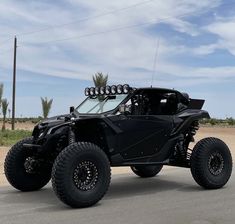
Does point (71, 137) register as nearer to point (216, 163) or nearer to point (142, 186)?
point (142, 186)

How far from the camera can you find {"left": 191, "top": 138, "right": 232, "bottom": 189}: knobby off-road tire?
32.0ft

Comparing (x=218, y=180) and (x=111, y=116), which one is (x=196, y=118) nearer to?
(x=218, y=180)

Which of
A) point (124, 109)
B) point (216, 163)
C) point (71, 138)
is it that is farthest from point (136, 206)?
point (216, 163)

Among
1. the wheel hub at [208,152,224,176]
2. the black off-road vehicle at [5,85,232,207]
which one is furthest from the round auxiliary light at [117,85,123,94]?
the wheel hub at [208,152,224,176]

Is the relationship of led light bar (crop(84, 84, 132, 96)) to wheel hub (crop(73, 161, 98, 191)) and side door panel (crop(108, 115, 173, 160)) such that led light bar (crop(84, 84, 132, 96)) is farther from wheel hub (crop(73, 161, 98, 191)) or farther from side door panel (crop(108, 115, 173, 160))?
wheel hub (crop(73, 161, 98, 191))

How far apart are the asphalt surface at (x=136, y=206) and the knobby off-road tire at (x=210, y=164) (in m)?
0.19

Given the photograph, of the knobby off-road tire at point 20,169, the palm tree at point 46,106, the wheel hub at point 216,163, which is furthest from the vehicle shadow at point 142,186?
the palm tree at point 46,106

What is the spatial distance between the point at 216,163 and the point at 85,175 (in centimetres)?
306

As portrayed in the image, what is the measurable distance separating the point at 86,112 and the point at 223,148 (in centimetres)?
280

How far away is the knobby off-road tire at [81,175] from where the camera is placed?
7930 millimetres

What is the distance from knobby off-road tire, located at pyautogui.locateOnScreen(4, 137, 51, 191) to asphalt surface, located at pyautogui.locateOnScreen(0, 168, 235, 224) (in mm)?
205

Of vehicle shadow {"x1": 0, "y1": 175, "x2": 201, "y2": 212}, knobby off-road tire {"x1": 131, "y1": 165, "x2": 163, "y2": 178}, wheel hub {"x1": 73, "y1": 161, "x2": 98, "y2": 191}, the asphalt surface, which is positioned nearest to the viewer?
the asphalt surface

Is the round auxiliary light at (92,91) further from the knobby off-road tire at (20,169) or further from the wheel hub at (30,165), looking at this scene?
the wheel hub at (30,165)

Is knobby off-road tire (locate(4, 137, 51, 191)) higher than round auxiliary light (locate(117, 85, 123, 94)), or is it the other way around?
round auxiliary light (locate(117, 85, 123, 94))
